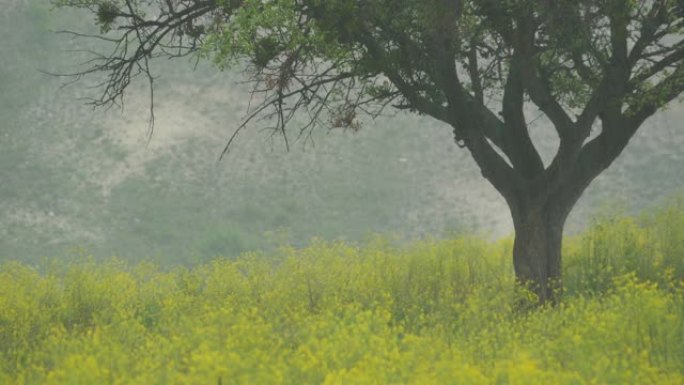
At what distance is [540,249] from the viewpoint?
51.4ft

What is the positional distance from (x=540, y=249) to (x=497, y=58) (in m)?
2.84

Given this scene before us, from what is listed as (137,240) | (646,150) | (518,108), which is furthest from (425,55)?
(646,150)

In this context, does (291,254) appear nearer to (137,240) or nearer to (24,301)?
(24,301)

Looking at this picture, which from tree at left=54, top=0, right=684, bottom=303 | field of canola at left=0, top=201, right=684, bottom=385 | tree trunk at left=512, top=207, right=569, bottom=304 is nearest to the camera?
field of canola at left=0, top=201, right=684, bottom=385

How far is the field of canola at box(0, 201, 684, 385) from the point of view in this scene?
33.7 ft

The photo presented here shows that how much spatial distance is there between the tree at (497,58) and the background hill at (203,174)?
40.1 metres

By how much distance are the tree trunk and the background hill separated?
40121 mm

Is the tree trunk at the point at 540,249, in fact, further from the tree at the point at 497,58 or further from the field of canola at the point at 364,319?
the field of canola at the point at 364,319

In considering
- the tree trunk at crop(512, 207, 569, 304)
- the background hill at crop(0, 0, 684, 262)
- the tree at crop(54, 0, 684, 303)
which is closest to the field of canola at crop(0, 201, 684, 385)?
the tree trunk at crop(512, 207, 569, 304)

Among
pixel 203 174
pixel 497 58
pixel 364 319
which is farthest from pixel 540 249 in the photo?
pixel 203 174

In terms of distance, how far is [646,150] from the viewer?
6347 centimetres

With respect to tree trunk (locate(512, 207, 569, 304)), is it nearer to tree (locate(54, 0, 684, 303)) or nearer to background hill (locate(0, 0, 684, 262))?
tree (locate(54, 0, 684, 303))

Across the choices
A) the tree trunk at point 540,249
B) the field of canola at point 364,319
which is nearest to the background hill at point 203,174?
the field of canola at point 364,319

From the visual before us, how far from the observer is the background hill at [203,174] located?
2297 inches
